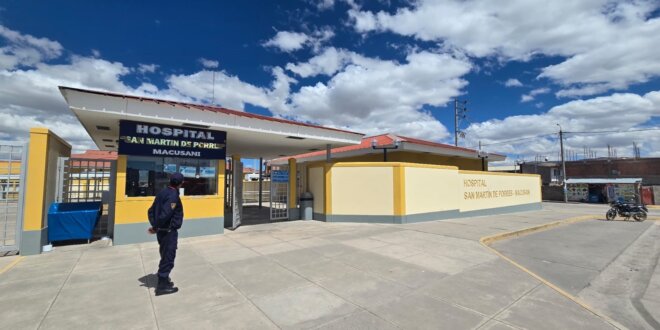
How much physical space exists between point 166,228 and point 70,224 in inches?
207

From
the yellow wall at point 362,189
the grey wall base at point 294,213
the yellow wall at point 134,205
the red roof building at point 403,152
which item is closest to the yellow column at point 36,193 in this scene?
the yellow wall at point 134,205

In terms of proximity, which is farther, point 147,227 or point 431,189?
point 431,189

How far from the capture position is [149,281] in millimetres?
5180

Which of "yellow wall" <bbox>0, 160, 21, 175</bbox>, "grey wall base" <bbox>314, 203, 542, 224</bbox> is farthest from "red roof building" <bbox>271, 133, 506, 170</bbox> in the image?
"yellow wall" <bbox>0, 160, 21, 175</bbox>

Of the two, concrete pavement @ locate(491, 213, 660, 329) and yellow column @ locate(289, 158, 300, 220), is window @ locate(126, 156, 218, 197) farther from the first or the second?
concrete pavement @ locate(491, 213, 660, 329)

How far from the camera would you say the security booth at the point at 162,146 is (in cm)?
775

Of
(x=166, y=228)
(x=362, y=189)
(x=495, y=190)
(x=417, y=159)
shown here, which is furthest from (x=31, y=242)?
(x=495, y=190)

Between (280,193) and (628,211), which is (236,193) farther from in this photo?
(628,211)

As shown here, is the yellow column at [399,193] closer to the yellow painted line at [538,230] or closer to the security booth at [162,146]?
the yellow painted line at [538,230]

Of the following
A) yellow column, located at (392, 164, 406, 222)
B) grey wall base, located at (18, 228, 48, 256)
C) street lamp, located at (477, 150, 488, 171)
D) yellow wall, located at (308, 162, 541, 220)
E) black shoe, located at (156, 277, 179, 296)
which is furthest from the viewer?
street lamp, located at (477, 150, 488, 171)

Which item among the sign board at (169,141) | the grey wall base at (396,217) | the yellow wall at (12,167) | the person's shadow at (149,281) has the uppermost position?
the sign board at (169,141)

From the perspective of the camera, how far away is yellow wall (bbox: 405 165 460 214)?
41.1 feet

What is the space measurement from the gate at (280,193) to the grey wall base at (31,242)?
7.27 meters

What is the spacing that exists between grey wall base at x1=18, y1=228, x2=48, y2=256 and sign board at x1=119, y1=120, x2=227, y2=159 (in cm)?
251
